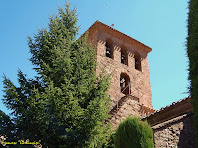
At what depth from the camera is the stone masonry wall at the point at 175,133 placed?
305 inches

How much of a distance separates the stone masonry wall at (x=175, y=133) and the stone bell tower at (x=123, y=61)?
712 cm

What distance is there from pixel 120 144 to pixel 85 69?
3.42 metres

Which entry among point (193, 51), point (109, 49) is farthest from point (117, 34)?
point (193, 51)

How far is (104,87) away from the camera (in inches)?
340

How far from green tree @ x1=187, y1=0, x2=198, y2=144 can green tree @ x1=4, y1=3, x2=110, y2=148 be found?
3.01 metres

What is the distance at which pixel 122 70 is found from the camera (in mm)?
17547

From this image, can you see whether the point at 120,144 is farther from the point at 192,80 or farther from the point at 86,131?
the point at 192,80

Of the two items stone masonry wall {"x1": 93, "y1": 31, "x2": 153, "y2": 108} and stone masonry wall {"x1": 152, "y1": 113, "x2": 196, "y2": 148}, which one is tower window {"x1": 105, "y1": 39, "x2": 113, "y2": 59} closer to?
stone masonry wall {"x1": 93, "y1": 31, "x2": 153, "y2": 108}

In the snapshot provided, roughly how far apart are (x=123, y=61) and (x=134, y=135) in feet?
39.9

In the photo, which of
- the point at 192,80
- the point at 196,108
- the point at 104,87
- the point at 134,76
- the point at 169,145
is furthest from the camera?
the point at 134,76

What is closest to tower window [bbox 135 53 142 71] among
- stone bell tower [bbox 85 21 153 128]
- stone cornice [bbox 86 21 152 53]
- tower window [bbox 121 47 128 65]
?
stone bell tower [bbox 85 21 153 128]

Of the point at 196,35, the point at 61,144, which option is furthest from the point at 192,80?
the point at 61,144

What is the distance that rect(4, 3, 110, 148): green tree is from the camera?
7.11 metres

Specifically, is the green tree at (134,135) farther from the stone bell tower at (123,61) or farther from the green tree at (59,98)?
the stone bell tower at (123,61)
